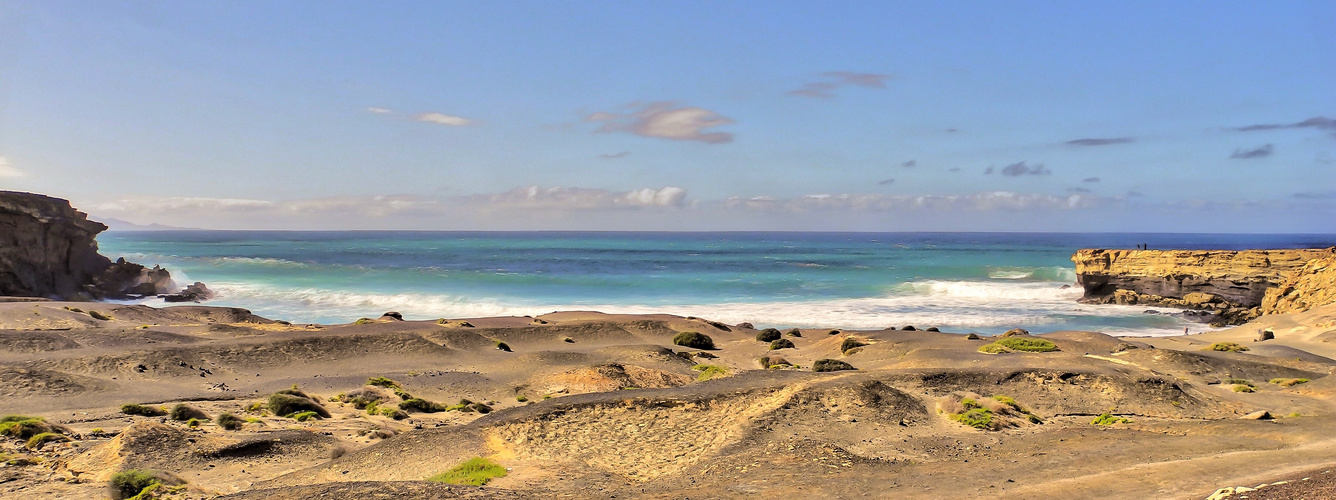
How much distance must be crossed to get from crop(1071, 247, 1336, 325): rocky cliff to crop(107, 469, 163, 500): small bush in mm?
56936

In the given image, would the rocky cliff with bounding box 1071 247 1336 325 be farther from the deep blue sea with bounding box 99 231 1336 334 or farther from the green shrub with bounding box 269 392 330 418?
the green shrub with bounding box 269 392 330 418

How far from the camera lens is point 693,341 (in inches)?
1423

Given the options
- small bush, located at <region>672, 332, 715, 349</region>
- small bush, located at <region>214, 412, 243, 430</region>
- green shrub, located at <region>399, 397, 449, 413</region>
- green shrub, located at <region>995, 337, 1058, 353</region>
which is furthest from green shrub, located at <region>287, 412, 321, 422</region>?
green shrub, located at <region>995, 337, 1058, 353</region>

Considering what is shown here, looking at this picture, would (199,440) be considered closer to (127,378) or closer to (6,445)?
(6,445)

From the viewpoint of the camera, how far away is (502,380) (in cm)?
2686

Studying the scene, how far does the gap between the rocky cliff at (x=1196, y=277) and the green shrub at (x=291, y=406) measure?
53.7 m

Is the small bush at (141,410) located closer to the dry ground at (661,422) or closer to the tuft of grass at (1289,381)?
the dry ground at (661,422)

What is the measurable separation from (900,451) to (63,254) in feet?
212

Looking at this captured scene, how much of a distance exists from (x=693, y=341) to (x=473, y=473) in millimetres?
22751

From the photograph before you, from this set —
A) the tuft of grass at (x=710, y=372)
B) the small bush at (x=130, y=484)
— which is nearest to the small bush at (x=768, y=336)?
the tuft of grass at (x=710, y=372)

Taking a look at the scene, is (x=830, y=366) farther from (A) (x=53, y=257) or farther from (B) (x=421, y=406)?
(A) (x=53, y=257)

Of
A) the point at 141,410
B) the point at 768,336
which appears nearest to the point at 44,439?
the point at 141,410

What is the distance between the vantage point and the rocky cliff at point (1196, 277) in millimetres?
49156

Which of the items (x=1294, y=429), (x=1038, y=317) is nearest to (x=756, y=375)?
(x=1294, y=429)
